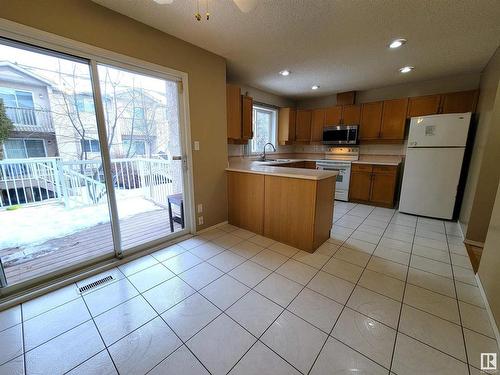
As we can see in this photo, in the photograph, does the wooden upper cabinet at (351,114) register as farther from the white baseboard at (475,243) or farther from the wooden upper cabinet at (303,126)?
the white baseboard at (475,243)

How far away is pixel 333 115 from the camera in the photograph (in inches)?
188

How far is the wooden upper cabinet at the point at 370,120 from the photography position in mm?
4195

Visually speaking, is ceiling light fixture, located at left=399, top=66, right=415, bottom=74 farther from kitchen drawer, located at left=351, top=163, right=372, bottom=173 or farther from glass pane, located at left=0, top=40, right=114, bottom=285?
glass pane, located at left=0, top=40, right=114, bottom=285

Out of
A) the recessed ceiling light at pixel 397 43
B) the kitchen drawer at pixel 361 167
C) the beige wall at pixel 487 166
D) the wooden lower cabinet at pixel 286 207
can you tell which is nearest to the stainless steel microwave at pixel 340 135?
the kitchen drawer at pixel 361 167

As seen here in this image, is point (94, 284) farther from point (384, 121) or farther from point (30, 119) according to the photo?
point (384, 121)

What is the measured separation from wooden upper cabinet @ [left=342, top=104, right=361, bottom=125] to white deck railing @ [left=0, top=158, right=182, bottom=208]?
3.82 meters

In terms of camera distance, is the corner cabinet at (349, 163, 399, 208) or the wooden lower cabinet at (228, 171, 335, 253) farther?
the corner cabinet at (349, 163, 399, 208)

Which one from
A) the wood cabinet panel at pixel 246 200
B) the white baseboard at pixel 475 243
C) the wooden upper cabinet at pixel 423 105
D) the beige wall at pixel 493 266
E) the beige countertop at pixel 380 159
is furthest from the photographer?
the beige countertop at pixel 380 159

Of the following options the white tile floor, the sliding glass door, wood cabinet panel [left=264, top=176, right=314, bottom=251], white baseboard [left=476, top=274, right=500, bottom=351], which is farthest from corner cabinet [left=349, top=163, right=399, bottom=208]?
the sliding glass door

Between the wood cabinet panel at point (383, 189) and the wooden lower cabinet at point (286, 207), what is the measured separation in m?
2.01

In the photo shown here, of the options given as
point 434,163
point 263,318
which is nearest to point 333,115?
point 434,163

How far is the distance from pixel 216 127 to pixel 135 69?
3.65 ft

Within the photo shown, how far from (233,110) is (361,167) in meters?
2.88

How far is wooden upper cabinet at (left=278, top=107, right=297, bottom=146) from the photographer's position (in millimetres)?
5004
